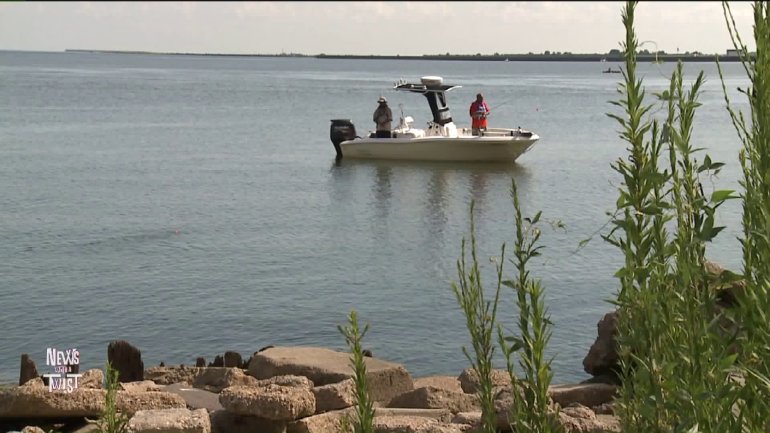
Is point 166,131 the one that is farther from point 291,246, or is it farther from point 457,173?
point 291,246

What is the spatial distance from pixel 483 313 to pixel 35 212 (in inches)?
986

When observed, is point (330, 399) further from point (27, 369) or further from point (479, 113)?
point (479, 113)

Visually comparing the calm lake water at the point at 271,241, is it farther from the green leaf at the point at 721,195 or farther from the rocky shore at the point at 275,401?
the rocky shore at the point at 275,401

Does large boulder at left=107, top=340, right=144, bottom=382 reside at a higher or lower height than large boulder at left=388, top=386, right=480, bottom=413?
lower

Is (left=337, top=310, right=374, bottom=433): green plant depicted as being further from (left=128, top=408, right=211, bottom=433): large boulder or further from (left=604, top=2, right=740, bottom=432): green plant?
(left=128, top=408, right=211, bottom=433): large boulder

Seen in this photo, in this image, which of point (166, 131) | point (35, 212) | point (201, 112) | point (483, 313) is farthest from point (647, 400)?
point (201, 112)

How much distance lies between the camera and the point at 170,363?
568 inches

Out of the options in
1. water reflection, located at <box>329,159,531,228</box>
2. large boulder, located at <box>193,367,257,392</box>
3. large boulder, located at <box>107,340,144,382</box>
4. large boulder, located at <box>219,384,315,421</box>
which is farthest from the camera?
water reflection, located at <box>329,159,531,228</box>

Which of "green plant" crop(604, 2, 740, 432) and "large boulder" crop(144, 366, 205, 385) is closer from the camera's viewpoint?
"green plant" crop(604, 2, 740, 432)

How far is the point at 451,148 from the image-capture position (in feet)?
114

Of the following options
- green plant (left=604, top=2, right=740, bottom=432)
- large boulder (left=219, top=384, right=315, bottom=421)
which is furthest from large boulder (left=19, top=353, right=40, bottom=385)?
green plant (left=604, top=2, right=740, bottom=432)

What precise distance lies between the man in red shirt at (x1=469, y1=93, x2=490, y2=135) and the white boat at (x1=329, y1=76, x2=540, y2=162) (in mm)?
229

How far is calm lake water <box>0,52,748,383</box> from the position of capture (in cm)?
1566

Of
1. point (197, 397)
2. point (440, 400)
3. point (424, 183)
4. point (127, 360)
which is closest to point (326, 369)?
point (197, 397)
